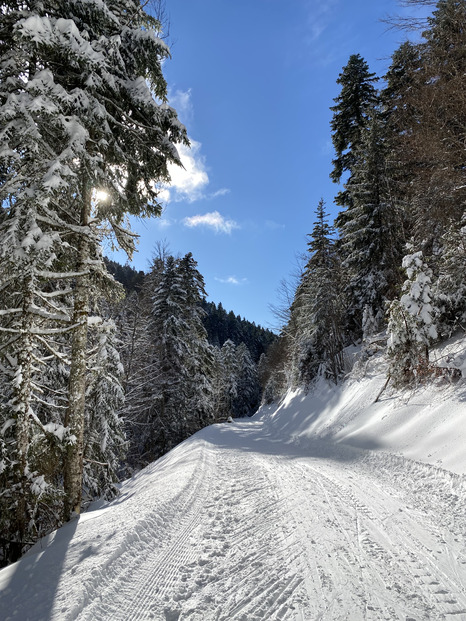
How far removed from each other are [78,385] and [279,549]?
415 centimetres

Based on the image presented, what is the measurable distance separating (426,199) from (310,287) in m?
8.51

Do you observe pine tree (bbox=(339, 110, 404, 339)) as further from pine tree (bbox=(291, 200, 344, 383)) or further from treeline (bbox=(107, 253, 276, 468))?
treeline (bbox=(107, 253, 276, 468))

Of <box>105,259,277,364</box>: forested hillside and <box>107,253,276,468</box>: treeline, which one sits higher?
<box>105,259,277,364</box>: forested hillside

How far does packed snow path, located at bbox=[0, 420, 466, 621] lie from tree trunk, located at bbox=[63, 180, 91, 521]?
3.28ft

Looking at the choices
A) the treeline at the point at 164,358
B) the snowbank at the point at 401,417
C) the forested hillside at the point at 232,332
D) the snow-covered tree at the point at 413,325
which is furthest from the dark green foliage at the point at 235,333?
the snow-covered tree at the point at 413,325

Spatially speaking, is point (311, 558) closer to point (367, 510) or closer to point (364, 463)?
point (367, 510)

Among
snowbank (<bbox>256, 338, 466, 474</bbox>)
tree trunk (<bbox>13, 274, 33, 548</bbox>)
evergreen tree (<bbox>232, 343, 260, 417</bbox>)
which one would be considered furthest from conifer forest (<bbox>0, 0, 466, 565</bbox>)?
evergreen tree (<bbox>232, 343, 260, 417</bbox>)

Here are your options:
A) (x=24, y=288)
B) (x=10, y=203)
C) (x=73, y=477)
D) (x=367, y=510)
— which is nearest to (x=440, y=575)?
(x=367, y=510)

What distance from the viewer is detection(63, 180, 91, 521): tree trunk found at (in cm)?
504

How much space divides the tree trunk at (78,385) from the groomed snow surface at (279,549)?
95 centimetres

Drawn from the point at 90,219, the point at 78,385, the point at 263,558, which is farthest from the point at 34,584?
the point at 90,219

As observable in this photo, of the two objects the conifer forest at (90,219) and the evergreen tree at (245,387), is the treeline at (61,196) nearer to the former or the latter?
the conifer forest at (90,219)

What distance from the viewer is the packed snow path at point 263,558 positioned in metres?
2.13

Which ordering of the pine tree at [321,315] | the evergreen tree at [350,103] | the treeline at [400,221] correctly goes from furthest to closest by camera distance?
the evergreen tree at [350,103] → the pine tree at [321,315] → the treeline at [400,221]
